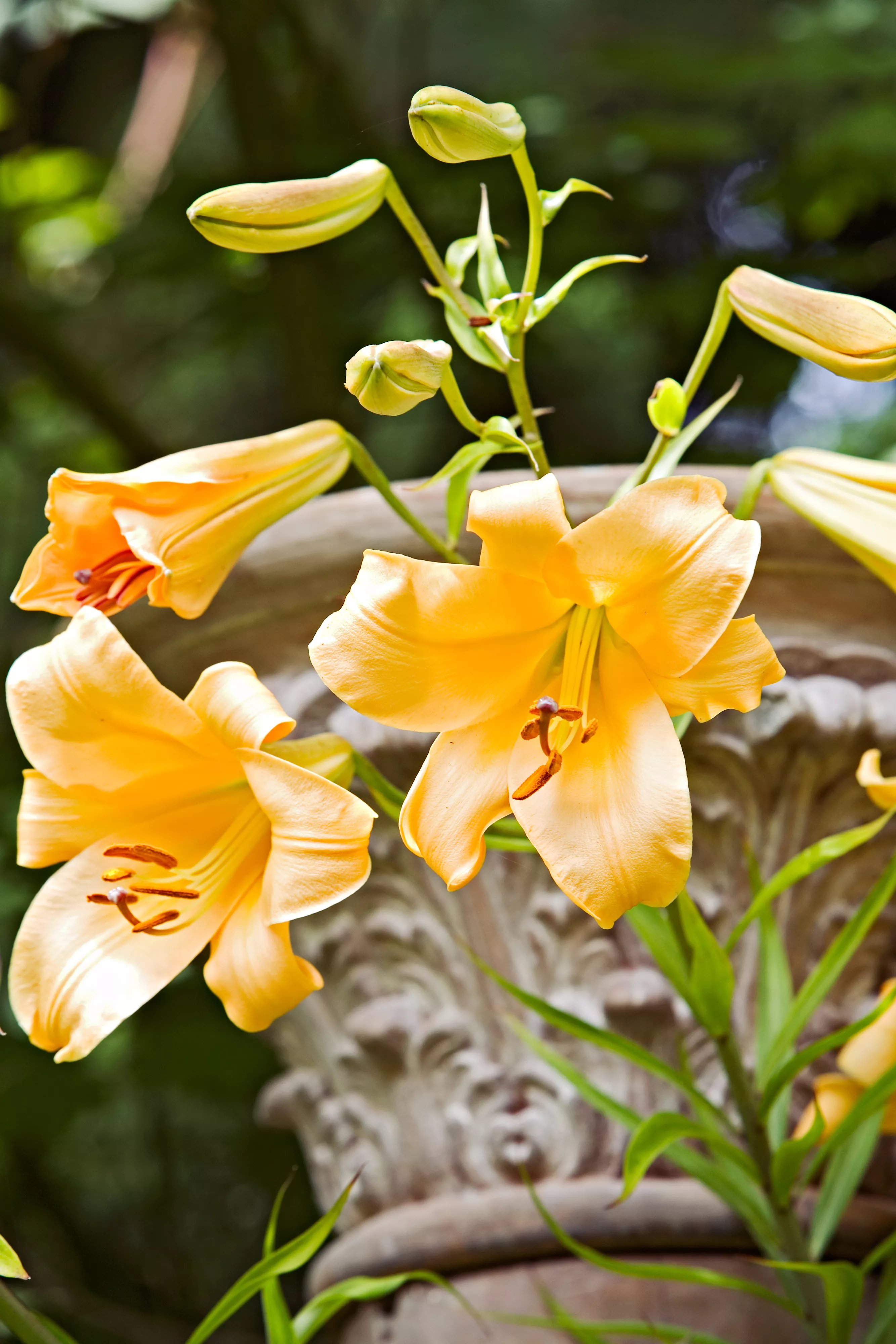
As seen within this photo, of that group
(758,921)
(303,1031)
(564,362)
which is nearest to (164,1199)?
(303,1031)

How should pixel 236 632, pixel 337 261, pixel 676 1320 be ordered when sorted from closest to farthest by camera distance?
1. pixel 676 1320
2. pixel 236 632
3. pixel 337 261

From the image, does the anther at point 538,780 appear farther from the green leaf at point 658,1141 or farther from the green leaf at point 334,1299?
the green leaf at point 334,1299

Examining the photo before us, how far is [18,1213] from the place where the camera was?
1.56m

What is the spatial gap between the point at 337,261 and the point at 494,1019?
4.04ft

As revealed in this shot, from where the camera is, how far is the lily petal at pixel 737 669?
46 cm

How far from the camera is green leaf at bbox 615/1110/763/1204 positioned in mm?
564

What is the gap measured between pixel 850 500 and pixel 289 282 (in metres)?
1.21

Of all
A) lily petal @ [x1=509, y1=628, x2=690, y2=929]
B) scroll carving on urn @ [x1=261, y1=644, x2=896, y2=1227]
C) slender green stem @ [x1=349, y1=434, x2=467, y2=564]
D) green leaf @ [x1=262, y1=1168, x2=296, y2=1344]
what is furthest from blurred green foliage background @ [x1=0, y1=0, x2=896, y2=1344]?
lily petal @ [x1=509, y1=628, x2=690, y2=929]

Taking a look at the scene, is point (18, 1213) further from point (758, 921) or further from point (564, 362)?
Result: point (564, 362)

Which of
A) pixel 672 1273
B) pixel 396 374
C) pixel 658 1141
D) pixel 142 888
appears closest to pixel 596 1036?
pixel 658 1141

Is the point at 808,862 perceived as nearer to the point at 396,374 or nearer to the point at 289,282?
the point at 396,374

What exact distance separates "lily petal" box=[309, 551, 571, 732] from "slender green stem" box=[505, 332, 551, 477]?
91 mm

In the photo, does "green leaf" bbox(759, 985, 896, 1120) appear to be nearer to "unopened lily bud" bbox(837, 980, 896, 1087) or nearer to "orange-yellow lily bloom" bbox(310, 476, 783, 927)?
"unopened lily bud" bbox(837, 980, 896, 1087)

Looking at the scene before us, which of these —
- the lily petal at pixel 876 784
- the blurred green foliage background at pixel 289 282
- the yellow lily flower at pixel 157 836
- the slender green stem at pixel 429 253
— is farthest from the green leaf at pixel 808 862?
the blurred green foliage background at pixel 289 282
